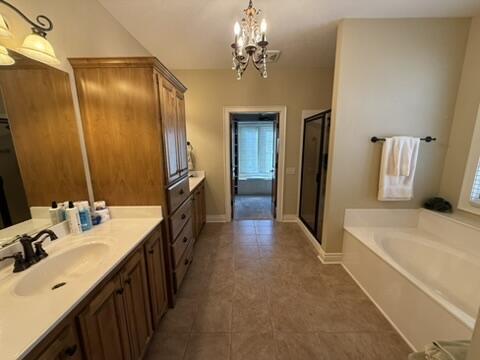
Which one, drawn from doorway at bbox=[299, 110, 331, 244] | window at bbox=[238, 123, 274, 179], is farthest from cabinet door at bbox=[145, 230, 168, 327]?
window at bbox=[238, 123, 274, 179]

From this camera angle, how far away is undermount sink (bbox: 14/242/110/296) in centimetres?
98

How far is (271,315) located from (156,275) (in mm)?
1060

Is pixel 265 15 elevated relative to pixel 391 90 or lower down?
elevated

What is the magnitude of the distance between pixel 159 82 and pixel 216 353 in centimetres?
207

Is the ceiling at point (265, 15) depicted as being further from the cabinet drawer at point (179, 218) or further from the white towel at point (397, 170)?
the cabinet drawer at point (179, 218)

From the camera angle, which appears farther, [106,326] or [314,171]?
[314,171]

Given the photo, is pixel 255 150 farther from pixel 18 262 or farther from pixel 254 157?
pixel 18 262

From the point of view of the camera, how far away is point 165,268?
1782 millimetres

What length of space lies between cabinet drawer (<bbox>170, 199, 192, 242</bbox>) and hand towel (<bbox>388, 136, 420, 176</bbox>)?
2294 mm

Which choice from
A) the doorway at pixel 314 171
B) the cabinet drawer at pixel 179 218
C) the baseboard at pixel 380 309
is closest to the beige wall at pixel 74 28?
the cabinet drawer at pixel 179 218

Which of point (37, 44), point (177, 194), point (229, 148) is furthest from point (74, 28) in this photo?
point (229, 148)

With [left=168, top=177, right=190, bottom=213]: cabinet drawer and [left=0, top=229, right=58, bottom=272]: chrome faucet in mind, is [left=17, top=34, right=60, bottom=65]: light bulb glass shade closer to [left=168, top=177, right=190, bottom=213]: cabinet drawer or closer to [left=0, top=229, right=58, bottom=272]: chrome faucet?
[left=0, top=229, right=58, bottom=272]: chrome faucet

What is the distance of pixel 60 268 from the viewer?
1165 mm

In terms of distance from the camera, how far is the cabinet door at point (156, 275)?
58.7 inches
